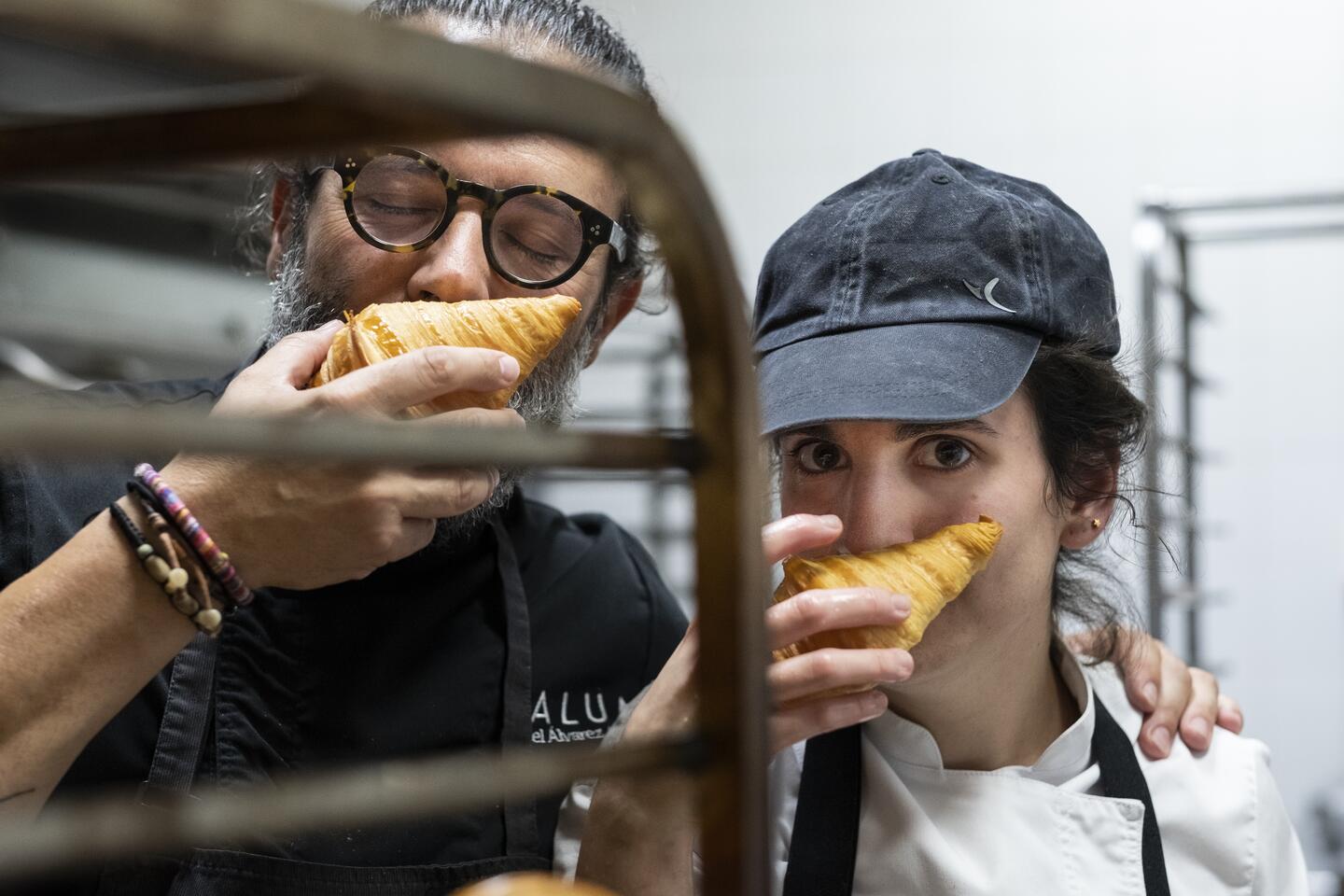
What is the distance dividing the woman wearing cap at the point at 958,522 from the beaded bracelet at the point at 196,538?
30 cm

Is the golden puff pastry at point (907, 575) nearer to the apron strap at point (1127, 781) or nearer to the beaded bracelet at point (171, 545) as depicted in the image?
the apron strap at point (1127, 781)

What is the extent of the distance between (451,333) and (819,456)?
13.0 inches

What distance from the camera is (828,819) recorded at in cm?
101

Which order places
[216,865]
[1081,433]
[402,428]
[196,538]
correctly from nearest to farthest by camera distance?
1. [402,428]
2. [196,538]
3. [216,865]
4. [1081,433]

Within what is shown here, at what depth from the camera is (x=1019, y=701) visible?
1.05m

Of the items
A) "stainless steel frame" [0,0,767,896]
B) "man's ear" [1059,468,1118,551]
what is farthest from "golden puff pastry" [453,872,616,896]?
"man's ear" [1059,468,1118,551]

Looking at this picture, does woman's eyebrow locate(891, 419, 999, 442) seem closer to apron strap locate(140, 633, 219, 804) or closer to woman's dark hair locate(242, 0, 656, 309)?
woman's dark hair locate(242, 0, 656, 309)

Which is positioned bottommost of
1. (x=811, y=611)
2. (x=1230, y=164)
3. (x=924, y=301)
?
(x=811, y=611)

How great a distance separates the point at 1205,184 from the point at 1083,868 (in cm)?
222

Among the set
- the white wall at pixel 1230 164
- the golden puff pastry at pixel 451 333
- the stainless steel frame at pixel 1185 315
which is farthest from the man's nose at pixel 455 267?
the white wall at pixel 1230 164

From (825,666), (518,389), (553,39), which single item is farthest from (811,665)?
(553,39)

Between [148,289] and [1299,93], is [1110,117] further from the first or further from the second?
[148,289]

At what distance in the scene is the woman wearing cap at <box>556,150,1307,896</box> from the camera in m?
0.91

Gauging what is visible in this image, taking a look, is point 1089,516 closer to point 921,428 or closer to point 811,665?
point 921,428
